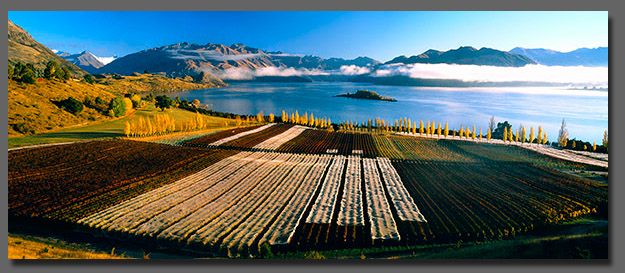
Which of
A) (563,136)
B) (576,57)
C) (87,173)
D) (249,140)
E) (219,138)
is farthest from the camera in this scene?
(219,138)

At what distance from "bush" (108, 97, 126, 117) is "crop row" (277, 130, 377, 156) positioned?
26.0 meters

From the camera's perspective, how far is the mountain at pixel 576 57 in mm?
10297

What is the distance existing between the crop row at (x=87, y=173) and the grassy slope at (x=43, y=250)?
7.43 feet

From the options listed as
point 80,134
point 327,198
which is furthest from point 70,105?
point 327,198

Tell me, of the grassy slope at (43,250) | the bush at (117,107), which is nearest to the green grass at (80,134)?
the bush at (117,107)

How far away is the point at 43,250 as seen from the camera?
8664mm

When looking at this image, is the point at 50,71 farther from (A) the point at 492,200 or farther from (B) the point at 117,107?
(A) the point at 492,200

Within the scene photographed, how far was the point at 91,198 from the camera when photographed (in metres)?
14.9

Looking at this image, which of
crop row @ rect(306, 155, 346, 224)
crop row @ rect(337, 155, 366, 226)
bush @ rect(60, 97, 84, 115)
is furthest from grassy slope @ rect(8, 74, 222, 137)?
crop row @ rect(337, 155, 366, 226)

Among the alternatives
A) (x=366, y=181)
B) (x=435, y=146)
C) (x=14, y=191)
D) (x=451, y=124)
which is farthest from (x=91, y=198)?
(x=451, y=124)

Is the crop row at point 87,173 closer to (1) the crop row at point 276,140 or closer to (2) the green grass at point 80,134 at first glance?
(2) the green grass at point 80,134

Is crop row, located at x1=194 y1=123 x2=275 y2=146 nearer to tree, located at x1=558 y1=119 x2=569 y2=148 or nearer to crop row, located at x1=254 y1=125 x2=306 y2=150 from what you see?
crop row, located at x1=254 y1=125 x2=306 y2=150

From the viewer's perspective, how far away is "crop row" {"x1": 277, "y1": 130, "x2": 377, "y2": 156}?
33.5 m

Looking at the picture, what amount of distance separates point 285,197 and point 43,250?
1047 centimetres
